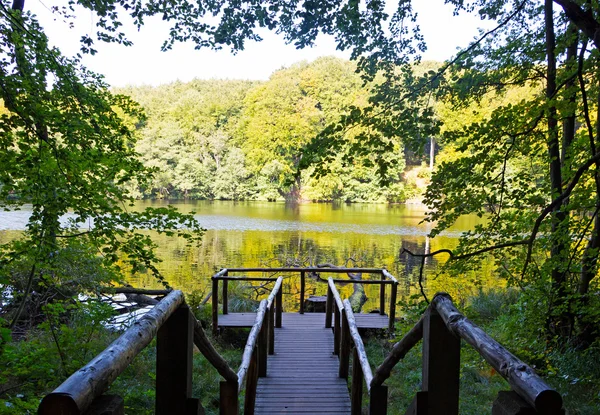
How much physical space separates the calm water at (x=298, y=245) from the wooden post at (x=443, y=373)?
10707 mm

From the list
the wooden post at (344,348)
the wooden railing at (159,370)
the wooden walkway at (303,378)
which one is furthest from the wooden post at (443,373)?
the wooden post at (344,348)

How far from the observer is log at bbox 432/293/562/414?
0.98m

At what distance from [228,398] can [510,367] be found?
6.35 ft

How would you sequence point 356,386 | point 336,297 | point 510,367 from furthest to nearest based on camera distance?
point 336,297
point 356,386
point 510,367

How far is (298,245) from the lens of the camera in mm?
21547

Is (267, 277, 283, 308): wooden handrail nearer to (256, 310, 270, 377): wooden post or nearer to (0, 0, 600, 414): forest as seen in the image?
(256, 310, 270, 377): wooden post

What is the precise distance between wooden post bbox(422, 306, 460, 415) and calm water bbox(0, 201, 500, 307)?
10707mm

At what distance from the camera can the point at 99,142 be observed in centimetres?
481

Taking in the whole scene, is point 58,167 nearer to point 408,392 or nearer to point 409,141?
point 409,141

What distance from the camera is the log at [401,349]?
72.3 inches

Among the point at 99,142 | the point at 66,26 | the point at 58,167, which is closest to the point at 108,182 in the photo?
the point at 99,142

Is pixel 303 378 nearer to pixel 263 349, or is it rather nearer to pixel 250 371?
pixel 263 349

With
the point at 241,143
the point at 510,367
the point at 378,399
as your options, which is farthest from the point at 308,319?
the point at 241,143

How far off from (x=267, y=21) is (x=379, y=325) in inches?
222
